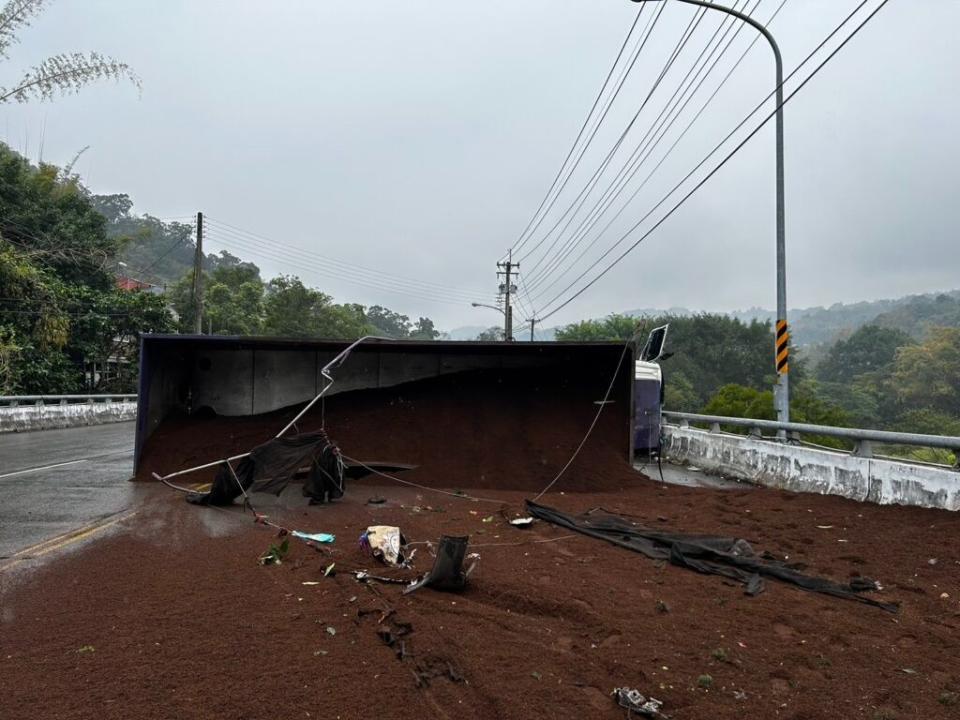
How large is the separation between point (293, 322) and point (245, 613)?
53.1 meters

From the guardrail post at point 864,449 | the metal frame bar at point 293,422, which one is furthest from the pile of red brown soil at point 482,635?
the metal frame bar at point 293,422

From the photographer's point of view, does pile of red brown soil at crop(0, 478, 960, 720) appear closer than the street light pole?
Yes

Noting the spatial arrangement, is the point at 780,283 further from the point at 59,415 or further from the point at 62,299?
the point at 62,299

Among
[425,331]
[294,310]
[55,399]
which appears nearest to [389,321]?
[425,331]

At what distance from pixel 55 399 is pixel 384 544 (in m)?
20.8

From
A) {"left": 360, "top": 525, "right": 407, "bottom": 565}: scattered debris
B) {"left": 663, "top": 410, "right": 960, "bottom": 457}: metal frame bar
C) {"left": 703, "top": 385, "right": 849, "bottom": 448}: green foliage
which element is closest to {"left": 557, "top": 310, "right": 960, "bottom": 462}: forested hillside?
{"left": 703, "top": 385, "right": 849, "bottom": 448}: green foliage

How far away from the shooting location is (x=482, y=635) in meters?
3.79

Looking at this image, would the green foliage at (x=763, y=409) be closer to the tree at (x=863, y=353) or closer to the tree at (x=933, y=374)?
the tree at (x=933, y=374)

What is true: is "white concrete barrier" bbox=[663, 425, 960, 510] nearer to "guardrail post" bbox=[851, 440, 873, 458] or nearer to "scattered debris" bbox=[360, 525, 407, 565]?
"guardrail post" bbox=[851, 440, 873, 458]

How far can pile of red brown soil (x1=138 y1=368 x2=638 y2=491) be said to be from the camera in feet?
32.9

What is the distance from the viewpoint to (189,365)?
476 inches

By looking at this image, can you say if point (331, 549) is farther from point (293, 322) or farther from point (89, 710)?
point (293, 322)

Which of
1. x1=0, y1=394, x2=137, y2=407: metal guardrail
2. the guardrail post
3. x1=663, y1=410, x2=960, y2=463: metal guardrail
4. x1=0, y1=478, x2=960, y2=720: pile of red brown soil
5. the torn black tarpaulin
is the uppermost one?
x1=663, y1=410, x2=960, y2=463: metal guardrail

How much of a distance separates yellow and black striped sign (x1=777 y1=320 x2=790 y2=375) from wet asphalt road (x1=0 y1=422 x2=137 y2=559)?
39.0 ft
